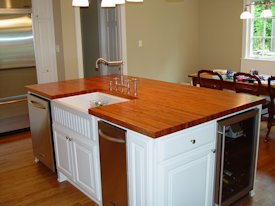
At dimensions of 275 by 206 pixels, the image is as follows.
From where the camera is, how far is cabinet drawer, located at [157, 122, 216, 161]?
1968mm

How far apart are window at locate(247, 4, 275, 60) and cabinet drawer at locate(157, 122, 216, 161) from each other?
400 centimetres

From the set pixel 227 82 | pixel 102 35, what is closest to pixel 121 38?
pixel 102 35

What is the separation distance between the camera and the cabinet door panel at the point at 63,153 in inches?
116

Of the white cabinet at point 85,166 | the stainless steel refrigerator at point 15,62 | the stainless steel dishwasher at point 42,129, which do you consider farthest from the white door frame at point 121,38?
the white cabinet at point 85,166

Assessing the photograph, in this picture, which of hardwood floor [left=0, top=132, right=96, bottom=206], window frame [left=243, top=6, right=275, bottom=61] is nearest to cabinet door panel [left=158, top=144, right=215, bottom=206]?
hardwood floor [left=0, top=132, right=96, bottom=206]

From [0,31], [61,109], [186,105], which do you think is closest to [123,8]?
[0,31]

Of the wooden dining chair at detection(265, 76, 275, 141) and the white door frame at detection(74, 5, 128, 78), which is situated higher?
the white door frame at detection(74, 5, 128, 78)

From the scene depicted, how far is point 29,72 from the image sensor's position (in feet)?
15.6

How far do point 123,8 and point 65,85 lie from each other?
2648mm

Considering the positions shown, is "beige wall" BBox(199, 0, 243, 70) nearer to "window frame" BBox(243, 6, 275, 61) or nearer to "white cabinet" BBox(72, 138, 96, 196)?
"window frame" BBox(243, 6, 275, 61)

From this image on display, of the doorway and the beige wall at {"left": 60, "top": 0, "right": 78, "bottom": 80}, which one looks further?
the doorway

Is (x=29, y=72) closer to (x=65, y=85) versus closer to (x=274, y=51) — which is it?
(x=65, y=85)

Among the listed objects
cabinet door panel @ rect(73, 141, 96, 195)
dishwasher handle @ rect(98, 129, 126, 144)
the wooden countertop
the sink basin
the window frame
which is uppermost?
the window frame

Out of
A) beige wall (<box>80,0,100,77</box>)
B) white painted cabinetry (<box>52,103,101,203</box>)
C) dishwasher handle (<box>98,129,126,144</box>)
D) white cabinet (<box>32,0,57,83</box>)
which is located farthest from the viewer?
beige wall (<box>80,0,100,77</box>)
